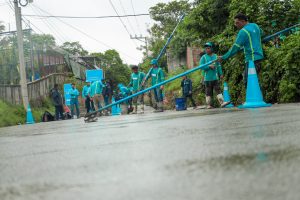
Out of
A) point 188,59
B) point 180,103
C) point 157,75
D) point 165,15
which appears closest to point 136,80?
point 157,75

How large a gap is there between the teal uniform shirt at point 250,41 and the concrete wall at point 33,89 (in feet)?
49.9

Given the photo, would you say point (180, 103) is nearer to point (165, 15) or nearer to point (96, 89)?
point (96, 89)

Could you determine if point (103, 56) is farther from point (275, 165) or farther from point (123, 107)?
point (275, 165)

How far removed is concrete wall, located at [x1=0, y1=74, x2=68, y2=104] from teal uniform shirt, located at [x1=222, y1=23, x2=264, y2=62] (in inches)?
599

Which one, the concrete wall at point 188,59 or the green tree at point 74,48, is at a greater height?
the green tree at point 74,48

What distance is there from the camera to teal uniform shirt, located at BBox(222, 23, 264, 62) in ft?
23.4

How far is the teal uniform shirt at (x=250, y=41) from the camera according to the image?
23.4ft

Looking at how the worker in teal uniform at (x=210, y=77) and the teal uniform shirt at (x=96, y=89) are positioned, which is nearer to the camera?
the worker in teal uniform at (x=210, y=77)

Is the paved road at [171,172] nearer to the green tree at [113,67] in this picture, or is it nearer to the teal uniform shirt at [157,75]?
the teal uniform shirt at [157,75]

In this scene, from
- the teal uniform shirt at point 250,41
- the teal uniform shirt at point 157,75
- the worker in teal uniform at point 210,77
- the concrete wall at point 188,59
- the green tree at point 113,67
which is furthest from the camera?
the green tree at point 113,67

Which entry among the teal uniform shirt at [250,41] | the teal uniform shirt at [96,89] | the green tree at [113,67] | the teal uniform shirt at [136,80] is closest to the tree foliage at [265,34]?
the teal uniform shirt at [250,41]

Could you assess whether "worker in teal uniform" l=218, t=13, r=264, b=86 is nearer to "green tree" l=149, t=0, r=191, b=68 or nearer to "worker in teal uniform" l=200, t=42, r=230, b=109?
"worker in teal uniform" l=200, t=42, r=230, b=109

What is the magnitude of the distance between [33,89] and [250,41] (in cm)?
1847

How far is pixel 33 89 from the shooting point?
23.7m
